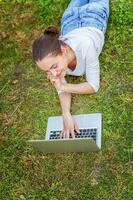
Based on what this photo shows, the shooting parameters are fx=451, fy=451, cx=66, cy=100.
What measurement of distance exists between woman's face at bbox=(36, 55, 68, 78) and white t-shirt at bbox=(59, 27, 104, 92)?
0.27 meters

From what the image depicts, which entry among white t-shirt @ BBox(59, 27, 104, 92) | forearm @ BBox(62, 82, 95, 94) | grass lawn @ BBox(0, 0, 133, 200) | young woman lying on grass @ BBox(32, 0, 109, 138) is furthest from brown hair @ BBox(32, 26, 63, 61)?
grass lawn @ BBox(0, 0, 133, 200)

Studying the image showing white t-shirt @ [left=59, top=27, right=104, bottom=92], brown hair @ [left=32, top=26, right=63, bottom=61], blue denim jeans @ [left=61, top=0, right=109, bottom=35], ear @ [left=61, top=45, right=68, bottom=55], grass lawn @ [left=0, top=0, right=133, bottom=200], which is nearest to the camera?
brown hair @ [left=32, top=26, right=63, bottom=61]

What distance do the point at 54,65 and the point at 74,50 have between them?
338 millimetres

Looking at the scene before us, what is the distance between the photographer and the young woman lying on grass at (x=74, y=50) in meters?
3.05

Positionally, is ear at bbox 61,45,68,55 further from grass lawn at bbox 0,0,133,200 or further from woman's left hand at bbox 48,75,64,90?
grass lawn at bbox 0,0,133,200

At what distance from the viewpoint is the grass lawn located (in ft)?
10.6

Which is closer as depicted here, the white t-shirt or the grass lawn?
the grass lawn

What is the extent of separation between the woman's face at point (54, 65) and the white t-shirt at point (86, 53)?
0.87 feet

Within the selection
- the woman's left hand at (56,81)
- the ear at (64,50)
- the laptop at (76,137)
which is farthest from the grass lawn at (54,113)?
the ear at (64,50)

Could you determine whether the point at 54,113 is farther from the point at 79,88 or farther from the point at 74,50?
the point at 74,50

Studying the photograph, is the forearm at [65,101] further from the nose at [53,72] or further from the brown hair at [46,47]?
the brown hair at [46,47]

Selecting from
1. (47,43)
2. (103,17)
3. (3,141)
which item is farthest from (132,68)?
(3,141)

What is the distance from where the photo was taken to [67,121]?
345 cm

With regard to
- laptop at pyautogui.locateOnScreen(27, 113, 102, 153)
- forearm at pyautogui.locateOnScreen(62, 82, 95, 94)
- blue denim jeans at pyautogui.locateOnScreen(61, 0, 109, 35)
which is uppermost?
blue denim jeans at pyautogui.locateOnScreen(61, 0, 109, 35)
